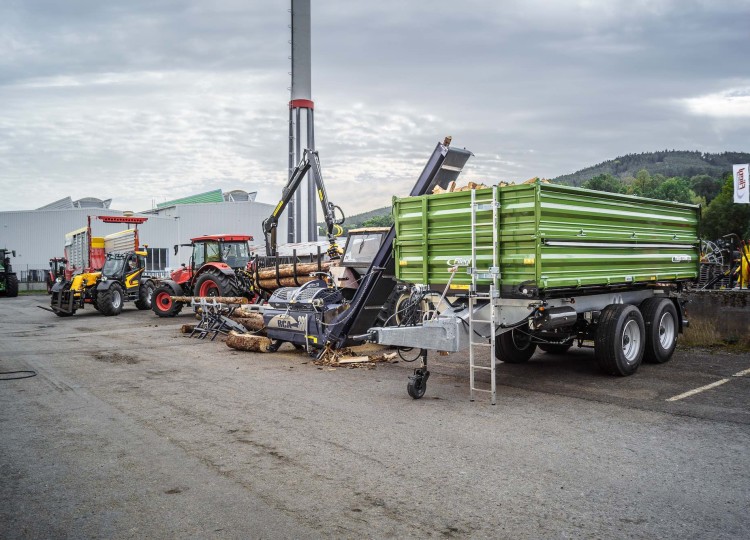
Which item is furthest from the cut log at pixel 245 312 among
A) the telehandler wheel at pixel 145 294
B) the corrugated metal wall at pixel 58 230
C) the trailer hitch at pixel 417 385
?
the corrugated metal wall at pixel 58 230

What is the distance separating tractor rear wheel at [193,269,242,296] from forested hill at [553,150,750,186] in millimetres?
97430

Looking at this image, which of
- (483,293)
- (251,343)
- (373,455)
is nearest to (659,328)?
(483,293)

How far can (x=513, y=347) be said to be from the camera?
1000cm

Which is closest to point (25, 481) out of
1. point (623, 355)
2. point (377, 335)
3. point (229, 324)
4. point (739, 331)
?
point (377, 335)

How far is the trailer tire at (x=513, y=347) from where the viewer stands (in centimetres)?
995

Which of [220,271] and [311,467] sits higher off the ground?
[220,271]

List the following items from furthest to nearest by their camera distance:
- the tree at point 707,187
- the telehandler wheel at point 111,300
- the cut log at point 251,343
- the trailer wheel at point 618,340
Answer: the tree at point 707,187
the telehandler wheel at point 111,300
the cut log at point 251,343
the trailer wheel at point 618,340

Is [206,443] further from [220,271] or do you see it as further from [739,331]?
[220,271]

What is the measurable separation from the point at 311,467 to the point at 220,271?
1424cm

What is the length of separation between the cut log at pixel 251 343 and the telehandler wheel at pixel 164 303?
8.79 metres

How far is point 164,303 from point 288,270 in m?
6.07

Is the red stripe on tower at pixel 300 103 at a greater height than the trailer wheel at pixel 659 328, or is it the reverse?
the red stripe on tower at pixel 300 103

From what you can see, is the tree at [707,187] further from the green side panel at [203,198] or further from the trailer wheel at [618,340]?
the trailer wheel at [618,340]

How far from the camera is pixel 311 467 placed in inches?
202
